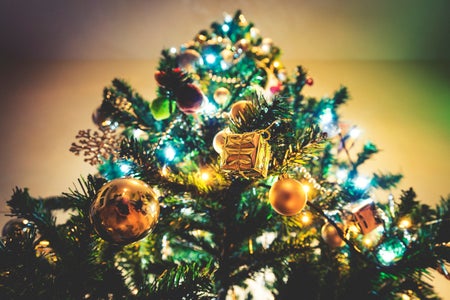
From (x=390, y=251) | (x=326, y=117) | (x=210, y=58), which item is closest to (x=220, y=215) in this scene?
(x=390, y=251)

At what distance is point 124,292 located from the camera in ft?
1.50

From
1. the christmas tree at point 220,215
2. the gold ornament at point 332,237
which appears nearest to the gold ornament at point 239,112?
the christmas tree at point 220,215

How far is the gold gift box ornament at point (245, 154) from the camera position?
39 cm

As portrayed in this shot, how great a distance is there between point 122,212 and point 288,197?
0.29 metres

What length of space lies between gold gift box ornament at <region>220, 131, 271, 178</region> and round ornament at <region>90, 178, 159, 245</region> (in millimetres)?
139

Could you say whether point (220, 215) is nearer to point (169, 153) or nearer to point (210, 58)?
point (169, 153)

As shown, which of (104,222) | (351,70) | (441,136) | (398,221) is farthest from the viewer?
(351,70)

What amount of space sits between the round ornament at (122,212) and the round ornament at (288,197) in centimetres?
23

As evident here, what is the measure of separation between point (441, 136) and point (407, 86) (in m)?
0.41

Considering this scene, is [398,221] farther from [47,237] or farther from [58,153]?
[58,153]

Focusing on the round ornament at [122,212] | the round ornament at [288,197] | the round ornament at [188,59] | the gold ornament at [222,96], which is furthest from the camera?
the round ornament at [188,59]

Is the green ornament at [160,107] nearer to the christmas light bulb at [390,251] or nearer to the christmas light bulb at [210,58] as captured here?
the christmas light bulb at [210,58]

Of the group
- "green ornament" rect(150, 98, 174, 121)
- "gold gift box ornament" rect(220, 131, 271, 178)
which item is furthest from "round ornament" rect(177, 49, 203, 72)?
"gold gift box ornament" rect(220, 131, 271, 178)

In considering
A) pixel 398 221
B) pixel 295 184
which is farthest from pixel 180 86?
pixel 398 221
